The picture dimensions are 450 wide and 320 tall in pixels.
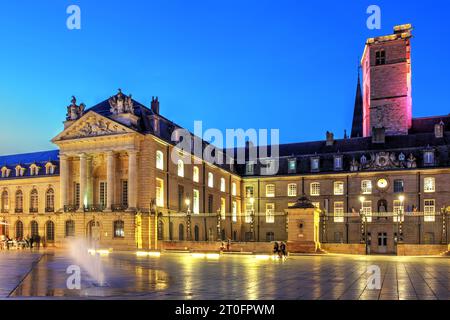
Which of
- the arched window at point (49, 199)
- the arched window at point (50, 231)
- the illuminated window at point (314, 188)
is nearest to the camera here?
the arched window at point (50, 231)

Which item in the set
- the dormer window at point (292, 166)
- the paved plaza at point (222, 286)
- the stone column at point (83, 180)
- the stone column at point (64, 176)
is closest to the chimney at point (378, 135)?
the dormer window at point (292, 166)

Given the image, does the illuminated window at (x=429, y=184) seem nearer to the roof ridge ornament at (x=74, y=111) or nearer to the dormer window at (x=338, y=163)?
the dormer window at (x=338, y=163)

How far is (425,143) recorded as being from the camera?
75312mm

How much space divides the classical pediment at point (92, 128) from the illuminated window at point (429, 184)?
4242cm

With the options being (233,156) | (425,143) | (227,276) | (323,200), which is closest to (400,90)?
(425,143)

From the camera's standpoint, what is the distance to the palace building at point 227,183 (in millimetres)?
58344

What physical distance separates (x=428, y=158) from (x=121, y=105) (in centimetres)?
4412

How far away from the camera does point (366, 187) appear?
7538 centimetres

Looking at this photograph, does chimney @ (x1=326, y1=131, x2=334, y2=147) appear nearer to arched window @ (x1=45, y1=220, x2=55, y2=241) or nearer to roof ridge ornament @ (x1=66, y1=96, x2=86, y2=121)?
roof ridge ornament @ (x1=66, y1=96, x2=86, y2=121)

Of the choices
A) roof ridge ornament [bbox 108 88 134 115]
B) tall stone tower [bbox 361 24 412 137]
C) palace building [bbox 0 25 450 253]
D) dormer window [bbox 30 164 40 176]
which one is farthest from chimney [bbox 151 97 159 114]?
tall stone tower [bbox 361 24 412 137]

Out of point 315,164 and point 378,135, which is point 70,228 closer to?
point 315,164

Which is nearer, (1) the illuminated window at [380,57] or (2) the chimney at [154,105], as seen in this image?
(2) the chimney at [154,105]

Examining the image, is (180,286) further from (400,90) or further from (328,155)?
(400,90)

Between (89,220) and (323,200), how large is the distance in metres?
36.3
